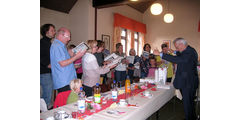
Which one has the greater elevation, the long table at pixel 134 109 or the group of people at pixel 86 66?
the group of people at pixel 86 66

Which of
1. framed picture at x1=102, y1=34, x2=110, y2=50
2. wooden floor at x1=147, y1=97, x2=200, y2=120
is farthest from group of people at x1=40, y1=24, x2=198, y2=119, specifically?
framed picture at x1=102, y1=34, x2=110, y2=50

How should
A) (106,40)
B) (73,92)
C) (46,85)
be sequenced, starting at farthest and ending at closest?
(106,40), (46,85), (73,92)

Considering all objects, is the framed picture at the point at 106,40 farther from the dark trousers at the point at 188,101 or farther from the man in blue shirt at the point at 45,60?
the dark trousers at the point at 188,101

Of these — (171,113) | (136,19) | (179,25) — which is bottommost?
(171,113)

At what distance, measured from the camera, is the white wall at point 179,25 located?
321 inches

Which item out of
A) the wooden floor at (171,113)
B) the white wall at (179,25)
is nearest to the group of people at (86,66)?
the wooden floor at (171,113)

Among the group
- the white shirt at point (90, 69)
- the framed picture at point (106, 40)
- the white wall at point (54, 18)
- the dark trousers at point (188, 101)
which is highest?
the white wall at point (54, 18)

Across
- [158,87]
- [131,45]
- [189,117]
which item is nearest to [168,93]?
[158,87]

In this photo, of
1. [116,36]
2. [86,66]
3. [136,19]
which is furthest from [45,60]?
[136,19]

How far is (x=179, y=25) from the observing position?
27.8ft

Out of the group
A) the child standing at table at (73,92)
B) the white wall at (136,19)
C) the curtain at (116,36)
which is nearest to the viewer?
the child standing at table at (73,92)

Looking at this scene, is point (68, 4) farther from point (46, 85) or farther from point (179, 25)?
point (179, 25)

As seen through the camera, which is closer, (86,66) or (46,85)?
(86,66)
